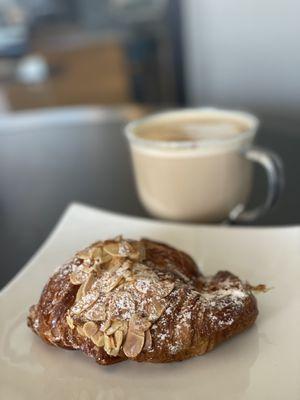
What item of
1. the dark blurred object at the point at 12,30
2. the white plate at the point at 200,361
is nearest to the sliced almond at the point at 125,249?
the white plate at the point at 200,361

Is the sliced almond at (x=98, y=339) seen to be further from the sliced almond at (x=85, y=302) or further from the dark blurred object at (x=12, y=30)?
the dark blurred object at (x=12, y=30)

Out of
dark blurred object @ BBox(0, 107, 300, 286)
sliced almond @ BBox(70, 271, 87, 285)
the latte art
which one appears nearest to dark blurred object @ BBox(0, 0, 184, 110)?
dark blurred object @ BBox(0, 107, 300, 286)

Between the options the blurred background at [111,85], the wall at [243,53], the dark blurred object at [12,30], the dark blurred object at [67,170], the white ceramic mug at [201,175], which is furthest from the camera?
the dark blurred object at [12,30]

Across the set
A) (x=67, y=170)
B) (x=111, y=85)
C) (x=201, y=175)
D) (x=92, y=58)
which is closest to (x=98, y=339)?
(x=201, y=175)

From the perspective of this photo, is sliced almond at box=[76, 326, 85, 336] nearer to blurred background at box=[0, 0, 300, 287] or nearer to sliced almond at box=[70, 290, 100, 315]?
sliced almond at box=[70, 290, 100, 315]

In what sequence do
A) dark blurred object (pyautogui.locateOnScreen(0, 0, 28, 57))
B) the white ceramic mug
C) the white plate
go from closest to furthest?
the white plate → the white ceramic mug → dark blurred object (pyautogui.locateOnScreen(0, 0, 28, 57))

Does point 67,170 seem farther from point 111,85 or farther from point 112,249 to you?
point 111,85
